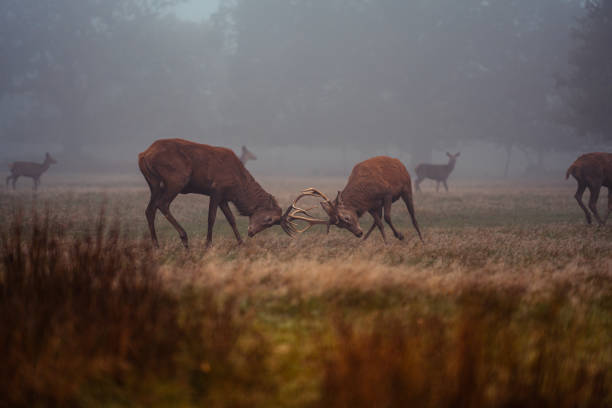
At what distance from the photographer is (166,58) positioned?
4503 centimetres

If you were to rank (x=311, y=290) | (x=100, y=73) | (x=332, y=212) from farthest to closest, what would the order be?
(x=100, y=73) < (x=332, y=212) < (x=311, y=290)

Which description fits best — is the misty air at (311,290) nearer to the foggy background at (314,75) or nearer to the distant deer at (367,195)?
the distant deer at (367,195)

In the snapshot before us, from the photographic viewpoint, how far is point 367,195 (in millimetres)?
8961

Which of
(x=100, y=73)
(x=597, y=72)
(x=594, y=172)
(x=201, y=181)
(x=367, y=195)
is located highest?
(x=100, y=73)

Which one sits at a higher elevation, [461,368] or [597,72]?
[597,72]

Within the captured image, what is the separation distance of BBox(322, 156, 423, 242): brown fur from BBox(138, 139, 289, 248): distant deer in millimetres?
1207

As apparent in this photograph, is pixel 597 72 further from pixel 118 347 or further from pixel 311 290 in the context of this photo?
pixel 118 347

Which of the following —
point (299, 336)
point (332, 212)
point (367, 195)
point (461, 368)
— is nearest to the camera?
point (461, 368)

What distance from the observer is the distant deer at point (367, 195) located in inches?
334

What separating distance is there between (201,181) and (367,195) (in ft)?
11.1

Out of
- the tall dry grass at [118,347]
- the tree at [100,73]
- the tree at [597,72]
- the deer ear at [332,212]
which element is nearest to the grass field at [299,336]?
the tall dry grass at [118,347]

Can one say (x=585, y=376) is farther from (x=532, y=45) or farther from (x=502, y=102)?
(x=532, y=45)

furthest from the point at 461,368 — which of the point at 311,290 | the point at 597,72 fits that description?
the point at 597,72

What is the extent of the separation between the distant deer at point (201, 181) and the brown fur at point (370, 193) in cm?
121
